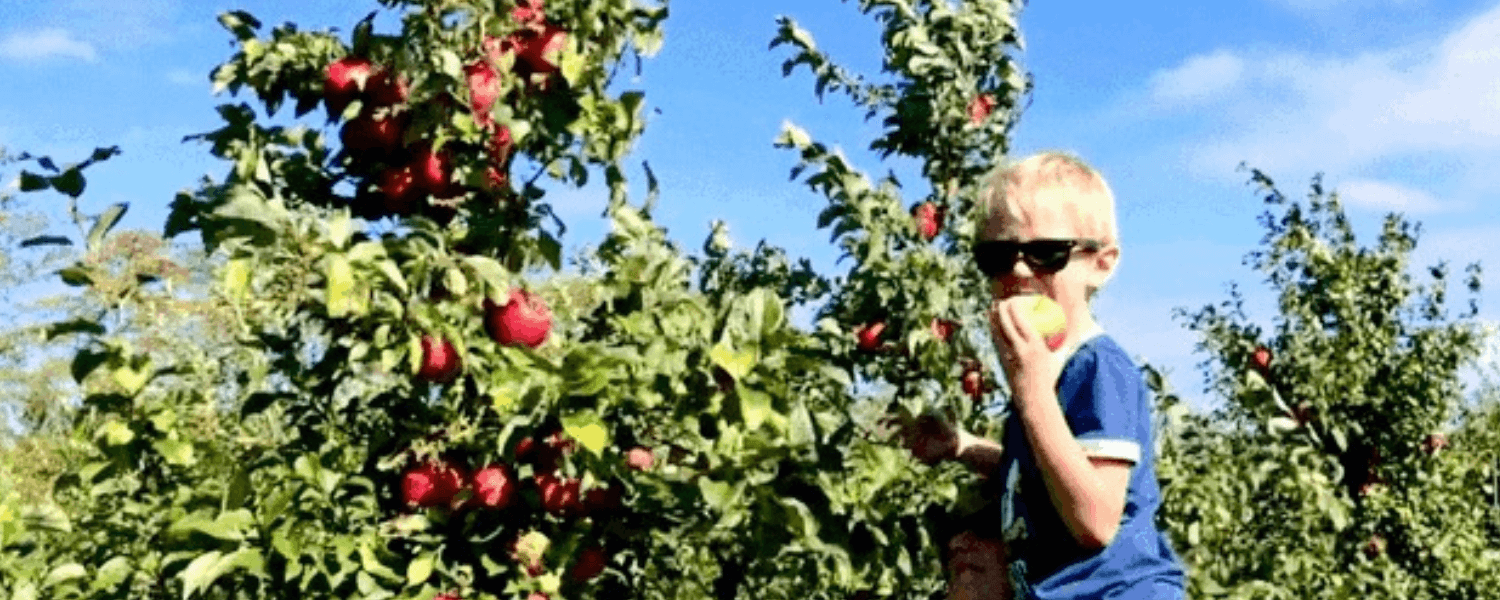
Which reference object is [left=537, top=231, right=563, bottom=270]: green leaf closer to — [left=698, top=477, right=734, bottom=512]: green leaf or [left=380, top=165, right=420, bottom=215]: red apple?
[left=380, top=165, right=420, bottom=215]: red apple

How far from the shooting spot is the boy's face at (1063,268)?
2.51m

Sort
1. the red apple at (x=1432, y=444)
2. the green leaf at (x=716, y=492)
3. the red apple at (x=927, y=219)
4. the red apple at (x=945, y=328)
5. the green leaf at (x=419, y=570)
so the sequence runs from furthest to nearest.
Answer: the red apple at (x=1432, y=444), the red apple at (x=927, y=219), the red apple at (x=945, y=328), the green leaf at (x=419, y=570), the green leaf at (x=716, y=492)

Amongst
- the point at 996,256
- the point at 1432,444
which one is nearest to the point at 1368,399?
the point at 1432,444

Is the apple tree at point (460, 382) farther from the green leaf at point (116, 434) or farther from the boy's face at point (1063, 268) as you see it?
the boy's face at point (1063, 268)

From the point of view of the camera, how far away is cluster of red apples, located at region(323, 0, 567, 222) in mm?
3230

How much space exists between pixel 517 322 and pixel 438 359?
6.7 inches

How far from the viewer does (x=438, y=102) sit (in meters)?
3.19

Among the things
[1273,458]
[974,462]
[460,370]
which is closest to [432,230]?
[460,370]

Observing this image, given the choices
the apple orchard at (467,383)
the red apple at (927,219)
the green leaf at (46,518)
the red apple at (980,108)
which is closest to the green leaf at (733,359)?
the apple orchard at (467,383)

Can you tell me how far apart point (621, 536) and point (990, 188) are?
40.3 inches

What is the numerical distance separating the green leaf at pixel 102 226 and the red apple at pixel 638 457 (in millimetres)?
868

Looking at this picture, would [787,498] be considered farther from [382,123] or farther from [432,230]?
[382,123]

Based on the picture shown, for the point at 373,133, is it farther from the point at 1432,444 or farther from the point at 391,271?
the point at 1432,444

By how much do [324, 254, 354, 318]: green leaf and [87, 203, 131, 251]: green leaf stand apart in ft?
1.52
